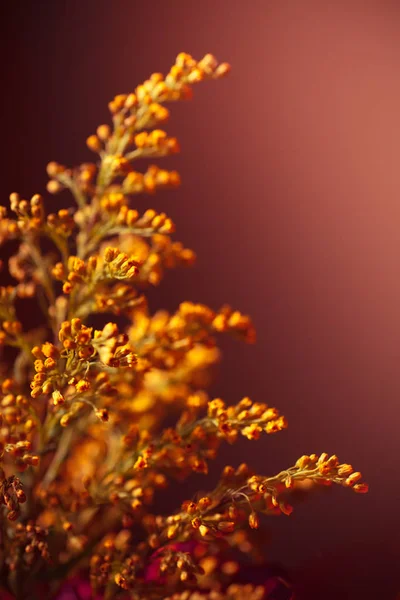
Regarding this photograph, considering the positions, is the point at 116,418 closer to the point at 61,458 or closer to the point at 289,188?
the point at 61,458

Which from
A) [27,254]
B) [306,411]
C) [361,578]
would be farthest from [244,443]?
[27,254]

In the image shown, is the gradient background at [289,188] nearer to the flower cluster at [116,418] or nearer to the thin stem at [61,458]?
the flower cluster at [116,418]

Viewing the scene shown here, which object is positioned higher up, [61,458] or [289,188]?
[289,188]

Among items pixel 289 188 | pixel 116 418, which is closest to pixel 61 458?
pixel 116 418

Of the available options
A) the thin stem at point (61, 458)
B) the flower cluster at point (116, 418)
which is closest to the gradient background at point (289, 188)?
the flower cluster at point (116, 418)

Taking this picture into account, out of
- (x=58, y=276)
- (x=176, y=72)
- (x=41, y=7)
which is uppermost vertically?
(x=41, y=7)

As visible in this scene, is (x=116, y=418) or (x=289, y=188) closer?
(x=116, y=418)

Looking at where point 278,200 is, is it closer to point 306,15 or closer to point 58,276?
point 306,15
